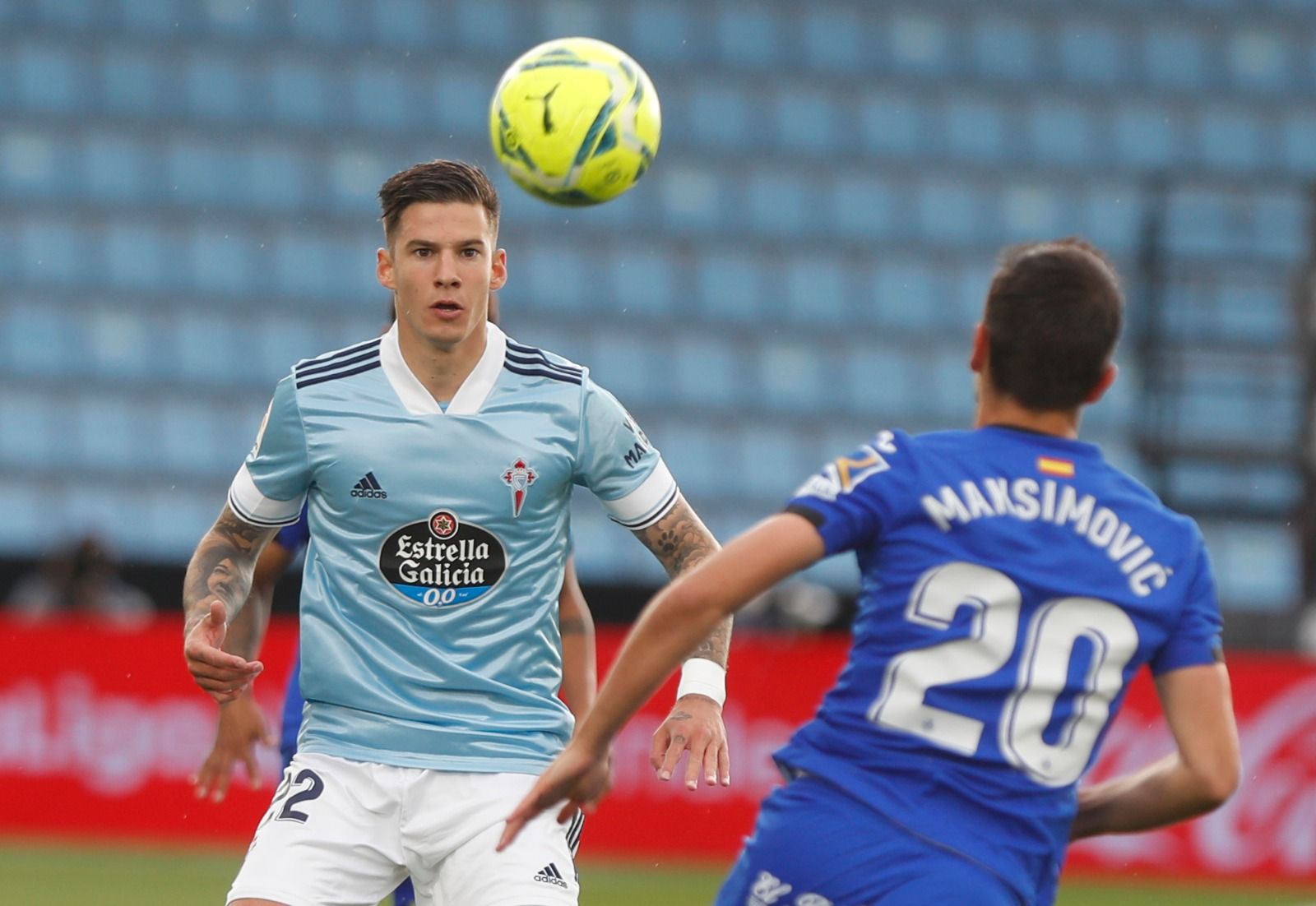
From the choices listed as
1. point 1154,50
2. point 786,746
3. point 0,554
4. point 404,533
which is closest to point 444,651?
point 404,533

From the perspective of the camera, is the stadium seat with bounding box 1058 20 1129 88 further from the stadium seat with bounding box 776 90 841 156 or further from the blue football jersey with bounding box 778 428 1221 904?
the blue football jersey with bounding box 778 428 1221 904

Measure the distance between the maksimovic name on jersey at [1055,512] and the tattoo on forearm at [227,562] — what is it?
2129 mm

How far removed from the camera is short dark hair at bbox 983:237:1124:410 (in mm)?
3482

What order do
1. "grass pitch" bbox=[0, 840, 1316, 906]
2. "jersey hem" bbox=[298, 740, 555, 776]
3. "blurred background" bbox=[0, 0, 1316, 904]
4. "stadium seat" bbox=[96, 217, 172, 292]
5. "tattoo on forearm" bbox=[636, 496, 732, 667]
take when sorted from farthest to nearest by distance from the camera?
"stadium seat" bbox=[96, 217, 172, 292] → "blurred background" bbox=[0, 0, 1316, 904] → "grass pitch" bbox=[0, 840, 1316, 906] → "tattoo on forearm" bbox=[636, 496, 732, 667] → "jersey hem" bbox=[298, 740, 555, 776]

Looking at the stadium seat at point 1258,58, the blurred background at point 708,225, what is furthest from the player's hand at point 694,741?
the stadium seat at point 1258,58

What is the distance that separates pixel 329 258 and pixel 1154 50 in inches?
367

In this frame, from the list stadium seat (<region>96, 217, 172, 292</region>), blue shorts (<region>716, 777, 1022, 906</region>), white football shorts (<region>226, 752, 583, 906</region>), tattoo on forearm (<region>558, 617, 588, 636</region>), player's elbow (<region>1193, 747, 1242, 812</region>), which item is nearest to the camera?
blue shorts (<region>716, 777, 1022, 906</region>)

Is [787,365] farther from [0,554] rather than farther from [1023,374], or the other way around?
[1023,374]

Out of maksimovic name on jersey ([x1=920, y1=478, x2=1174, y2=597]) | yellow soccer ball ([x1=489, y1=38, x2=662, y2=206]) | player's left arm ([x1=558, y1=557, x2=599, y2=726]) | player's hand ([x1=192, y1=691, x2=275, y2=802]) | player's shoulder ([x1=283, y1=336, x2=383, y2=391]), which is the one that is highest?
yellow soccer ball ([x1=489, y1=38, x2=662, y2=206])

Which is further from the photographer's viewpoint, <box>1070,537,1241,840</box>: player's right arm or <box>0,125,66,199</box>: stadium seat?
<box>0,125,66,199</box>: stadium seat

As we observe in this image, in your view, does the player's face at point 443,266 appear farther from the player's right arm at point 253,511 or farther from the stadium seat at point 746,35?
the stadium seat at point 746,35

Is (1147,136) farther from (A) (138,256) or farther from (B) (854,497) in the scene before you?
(B) (854,497)

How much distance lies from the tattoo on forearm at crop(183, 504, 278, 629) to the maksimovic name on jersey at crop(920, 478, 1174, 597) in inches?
83.8

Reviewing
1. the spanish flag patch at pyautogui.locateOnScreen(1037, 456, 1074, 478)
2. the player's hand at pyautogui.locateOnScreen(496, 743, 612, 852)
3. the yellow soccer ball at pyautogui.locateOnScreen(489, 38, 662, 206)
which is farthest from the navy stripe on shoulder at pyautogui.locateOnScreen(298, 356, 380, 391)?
the spanish flag patch at pyautogui.locateOnScreen(1037, 456, 1074, 478)
